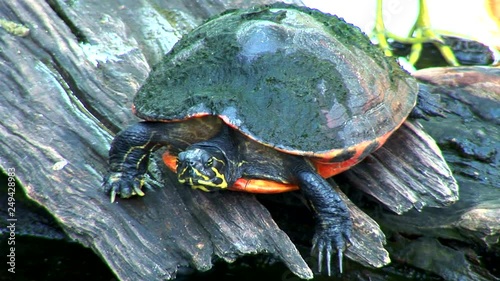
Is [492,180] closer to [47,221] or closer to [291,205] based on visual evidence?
[291,205]

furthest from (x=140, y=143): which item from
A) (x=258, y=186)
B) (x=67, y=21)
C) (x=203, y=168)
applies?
(x=67, y=21)

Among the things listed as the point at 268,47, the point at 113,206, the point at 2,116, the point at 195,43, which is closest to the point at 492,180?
the point at 268,47

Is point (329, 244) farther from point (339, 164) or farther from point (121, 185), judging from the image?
point (121, 185)

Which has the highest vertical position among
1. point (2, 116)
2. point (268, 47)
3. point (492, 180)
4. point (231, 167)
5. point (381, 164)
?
point (268, 47)

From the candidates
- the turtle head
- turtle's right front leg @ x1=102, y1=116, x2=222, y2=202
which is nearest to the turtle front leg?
the turtle head

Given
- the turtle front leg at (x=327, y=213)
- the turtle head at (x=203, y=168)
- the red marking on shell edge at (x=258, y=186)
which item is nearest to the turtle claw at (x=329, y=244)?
the turtle front leg at (x=327, y=213)
